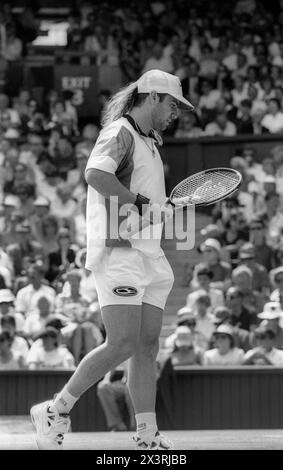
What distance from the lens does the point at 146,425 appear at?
600 cm

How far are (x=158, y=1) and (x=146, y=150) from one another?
1694 centimetres

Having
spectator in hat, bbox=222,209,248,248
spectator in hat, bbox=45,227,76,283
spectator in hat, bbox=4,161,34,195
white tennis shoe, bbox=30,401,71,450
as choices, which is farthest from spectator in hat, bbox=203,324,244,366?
white tennis shoe, bbox=30,401,71,450

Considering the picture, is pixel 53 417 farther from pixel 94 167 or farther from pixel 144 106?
pixel 144 106

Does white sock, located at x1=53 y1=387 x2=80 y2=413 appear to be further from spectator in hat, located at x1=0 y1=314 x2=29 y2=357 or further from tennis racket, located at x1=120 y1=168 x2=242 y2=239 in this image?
spectator in hat, located at x1=0 y1=314 x2=29 y2=357

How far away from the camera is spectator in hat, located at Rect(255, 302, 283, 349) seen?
490 inches

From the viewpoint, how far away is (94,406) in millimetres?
12297

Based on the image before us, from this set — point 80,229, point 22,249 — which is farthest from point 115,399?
point 80,229

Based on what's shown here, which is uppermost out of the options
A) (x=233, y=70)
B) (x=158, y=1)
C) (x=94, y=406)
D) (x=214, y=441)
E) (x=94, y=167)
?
(x=158, y=1)

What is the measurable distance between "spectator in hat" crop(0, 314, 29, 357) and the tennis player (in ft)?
21.7

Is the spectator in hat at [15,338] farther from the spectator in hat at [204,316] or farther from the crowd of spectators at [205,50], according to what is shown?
the crowd of spectators at [205,50]

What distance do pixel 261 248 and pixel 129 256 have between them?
9.25 metres

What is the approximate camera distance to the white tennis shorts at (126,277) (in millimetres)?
5867

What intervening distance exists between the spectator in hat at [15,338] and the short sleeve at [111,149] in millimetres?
6889

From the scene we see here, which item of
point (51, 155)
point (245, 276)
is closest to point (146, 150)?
point (245, 276)
